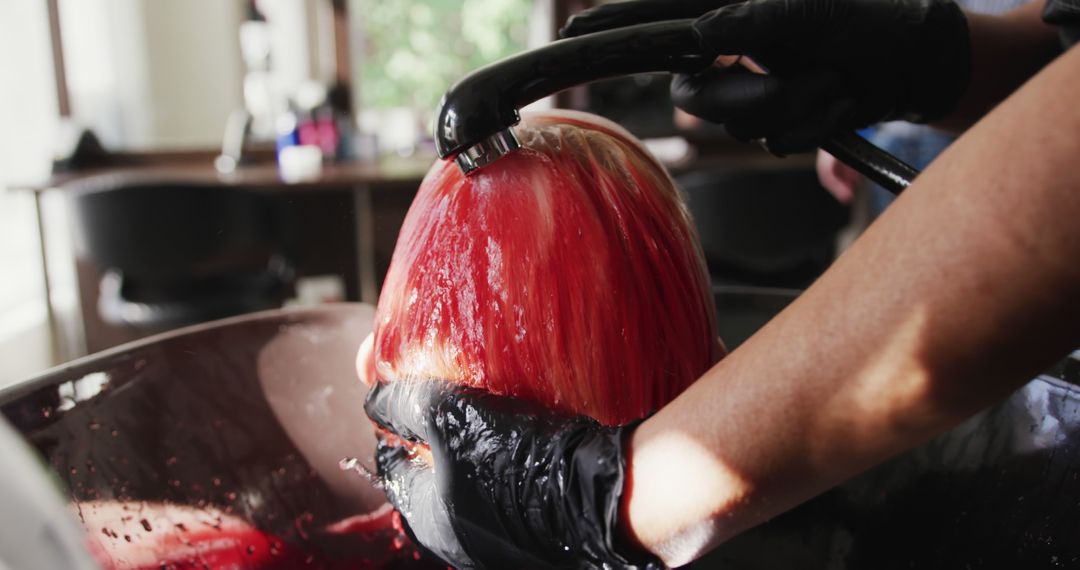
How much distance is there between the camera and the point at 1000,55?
91 cm

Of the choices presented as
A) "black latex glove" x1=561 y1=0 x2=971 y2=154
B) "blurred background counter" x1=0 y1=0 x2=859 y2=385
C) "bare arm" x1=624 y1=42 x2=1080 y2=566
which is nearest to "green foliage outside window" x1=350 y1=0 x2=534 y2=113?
"blurred background counter" x1=0 y1=0 x2=859 y2=385

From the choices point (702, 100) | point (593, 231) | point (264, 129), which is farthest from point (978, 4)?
point (264, 129)

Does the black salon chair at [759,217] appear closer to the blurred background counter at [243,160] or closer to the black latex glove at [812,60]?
the blurred background counter at [243,160]

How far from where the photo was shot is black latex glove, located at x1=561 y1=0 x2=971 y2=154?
634 mm

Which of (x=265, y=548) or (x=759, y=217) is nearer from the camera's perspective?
(x=265, y=548)

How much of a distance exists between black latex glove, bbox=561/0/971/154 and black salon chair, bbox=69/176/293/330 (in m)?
2.18

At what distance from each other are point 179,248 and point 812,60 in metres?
2.33

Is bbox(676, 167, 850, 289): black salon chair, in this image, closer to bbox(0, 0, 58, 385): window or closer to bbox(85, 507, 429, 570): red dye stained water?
bbox(85, 507, 429, 570): red dye stained water

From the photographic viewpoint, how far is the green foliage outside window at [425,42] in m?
3.76

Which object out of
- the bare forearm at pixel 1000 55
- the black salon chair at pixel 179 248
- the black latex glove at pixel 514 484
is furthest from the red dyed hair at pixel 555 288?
the black salon chair at pixel 179 248

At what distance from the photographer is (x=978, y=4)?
1694 mm

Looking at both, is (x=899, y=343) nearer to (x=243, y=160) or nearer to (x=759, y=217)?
(x=759, y=217)

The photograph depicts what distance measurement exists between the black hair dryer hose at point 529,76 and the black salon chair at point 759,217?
2019 mm

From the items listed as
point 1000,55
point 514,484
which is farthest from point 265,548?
point 1000,55
